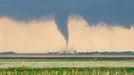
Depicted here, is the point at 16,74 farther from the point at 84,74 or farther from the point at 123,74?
the point at 123,74

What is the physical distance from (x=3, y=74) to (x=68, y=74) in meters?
7.94

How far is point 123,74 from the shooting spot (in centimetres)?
5800

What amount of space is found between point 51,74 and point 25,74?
325 centimetres

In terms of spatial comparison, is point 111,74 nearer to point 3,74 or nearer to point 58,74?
point 58,74

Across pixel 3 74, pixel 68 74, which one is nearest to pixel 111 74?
pixel 68 74

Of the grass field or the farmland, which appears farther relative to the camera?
the farmland

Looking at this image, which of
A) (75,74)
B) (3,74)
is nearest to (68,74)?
(75,74)

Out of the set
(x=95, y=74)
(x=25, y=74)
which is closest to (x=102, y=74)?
(x=95, y=74)

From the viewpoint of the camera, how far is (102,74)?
55.8 meters

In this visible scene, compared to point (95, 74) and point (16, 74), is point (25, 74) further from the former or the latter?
point (95, 74)

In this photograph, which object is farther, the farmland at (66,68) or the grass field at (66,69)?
the farmland at (66,68)

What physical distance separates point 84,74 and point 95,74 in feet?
4.75

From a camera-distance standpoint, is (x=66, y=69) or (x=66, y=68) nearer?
(x=66, y=69)

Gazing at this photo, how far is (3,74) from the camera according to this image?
5584cm
